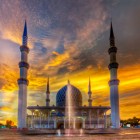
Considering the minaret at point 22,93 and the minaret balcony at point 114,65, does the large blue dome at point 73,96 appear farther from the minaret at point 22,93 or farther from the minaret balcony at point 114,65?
the minaret balcony at point 114,65

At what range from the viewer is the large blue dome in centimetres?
5956

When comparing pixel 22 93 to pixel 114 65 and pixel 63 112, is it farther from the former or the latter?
pixel 114 65

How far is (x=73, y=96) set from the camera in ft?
198

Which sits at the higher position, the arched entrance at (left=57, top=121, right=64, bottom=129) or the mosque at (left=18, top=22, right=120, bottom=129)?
the mosque at (left=18, top=22, right=120, bottom=129)

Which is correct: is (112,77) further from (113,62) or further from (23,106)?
(23,106)

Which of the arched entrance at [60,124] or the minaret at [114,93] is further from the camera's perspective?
the arched entrance at [60,124]

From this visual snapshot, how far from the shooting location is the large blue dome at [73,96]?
59562mm

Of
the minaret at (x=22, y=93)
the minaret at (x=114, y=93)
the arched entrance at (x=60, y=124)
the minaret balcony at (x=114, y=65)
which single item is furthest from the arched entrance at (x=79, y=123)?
the minaret balcony at (x=114, y=65)

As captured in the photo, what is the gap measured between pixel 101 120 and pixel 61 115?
938cm

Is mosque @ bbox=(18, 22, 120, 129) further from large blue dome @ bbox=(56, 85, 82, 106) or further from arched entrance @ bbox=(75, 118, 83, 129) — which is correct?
large blue dome @ bbox=(56, 85, 82, 106)

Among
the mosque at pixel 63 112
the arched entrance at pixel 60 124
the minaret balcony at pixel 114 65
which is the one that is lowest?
the arched entrance at pixel 60 124

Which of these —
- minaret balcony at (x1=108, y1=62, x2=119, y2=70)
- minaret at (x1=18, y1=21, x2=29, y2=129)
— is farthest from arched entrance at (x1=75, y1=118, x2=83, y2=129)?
minaret balcony at (x1=108, y1=62, x2=119, y2=70)

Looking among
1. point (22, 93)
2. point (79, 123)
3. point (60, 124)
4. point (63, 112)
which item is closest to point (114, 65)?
point (79, 123)

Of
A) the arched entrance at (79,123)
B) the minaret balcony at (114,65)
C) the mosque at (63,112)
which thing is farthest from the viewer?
the arched entrance at (79,123)
